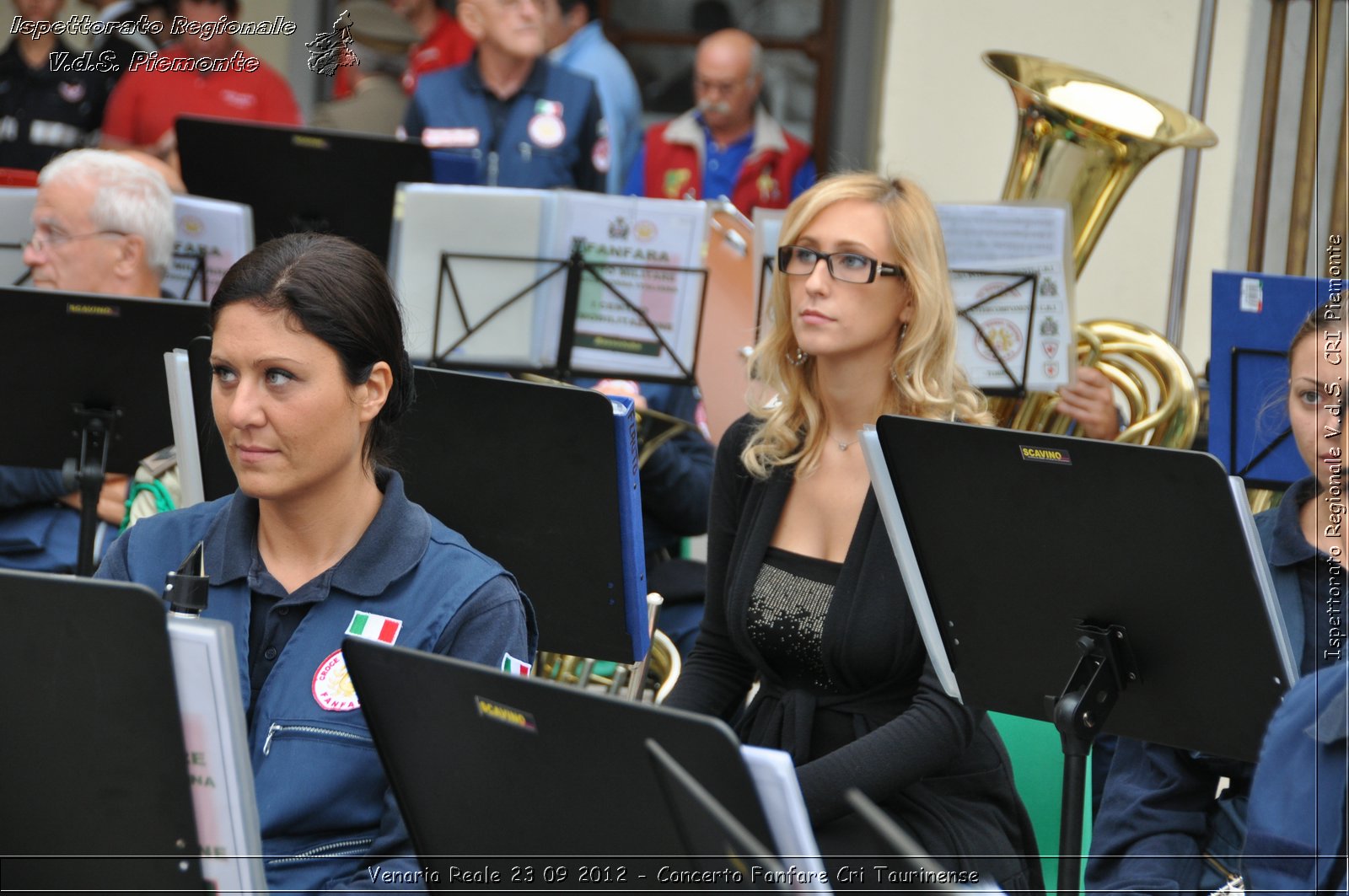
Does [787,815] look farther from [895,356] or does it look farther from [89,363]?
[89,363]

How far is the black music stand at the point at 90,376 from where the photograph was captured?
2.94m

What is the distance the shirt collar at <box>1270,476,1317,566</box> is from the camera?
219 centimetres

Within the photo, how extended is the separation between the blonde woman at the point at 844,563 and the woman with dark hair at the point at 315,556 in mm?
605

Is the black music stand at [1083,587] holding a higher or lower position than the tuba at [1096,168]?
lower

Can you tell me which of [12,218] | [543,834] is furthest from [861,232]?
[12,218]

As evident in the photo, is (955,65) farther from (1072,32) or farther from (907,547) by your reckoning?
(907,547)

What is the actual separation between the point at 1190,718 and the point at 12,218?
3.08 metres

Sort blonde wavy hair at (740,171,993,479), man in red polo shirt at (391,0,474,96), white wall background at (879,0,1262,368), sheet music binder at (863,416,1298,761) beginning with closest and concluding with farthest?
sheet music binder at (863,416,1298,761)
blonde wavy hair at (740,171,993,479)
white wall background at (879,0,1262,368)
man in red polo shirt at (391,0,474,96)

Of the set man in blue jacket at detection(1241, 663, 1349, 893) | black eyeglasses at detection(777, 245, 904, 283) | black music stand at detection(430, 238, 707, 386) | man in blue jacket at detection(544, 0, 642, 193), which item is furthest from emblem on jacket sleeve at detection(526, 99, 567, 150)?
man in blue jacket at detection(1241, 663, 1349, 893)

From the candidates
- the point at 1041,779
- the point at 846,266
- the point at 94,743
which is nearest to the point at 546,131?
the point at 846,266

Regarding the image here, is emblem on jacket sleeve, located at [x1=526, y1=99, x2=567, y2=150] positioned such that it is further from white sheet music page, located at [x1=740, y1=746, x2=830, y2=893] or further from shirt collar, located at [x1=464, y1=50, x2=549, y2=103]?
white sheet music page, located at [x1=740, y1=746, x2=830, y2=893]

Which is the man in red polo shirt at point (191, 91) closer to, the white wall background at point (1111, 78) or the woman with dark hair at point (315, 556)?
the white wall background at point (1111, 78)

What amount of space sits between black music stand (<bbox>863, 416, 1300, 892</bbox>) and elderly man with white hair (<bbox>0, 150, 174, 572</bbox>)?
2.18m

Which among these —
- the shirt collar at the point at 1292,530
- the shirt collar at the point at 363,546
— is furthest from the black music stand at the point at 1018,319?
the shirt collar at the point at 363,546
